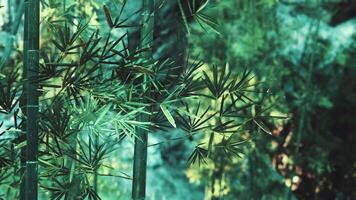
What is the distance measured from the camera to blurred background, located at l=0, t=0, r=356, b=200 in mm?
5285

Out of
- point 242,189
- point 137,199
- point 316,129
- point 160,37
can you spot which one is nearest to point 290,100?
point 316,129

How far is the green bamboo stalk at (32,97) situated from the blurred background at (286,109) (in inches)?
129

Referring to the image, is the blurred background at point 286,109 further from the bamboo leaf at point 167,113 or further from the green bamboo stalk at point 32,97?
the green bamboo stalk at point 32,97

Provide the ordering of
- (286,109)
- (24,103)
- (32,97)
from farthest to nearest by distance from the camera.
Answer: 1. (286,109)
2. (24,103)
3. (32,97)

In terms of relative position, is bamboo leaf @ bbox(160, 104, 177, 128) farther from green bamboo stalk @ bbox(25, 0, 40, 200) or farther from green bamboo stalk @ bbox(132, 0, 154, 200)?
green bamboo stalk @ bbox(25, 0, 40, 200)

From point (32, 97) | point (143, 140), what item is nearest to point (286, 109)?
point (143, 140)

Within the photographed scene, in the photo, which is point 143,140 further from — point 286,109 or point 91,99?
point 286,109

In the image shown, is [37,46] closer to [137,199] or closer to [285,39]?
[137,199]

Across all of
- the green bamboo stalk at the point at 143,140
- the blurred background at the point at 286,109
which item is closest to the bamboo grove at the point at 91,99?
the green bamboo stalk at the point at 143,140

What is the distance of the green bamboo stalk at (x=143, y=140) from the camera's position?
2.01 meters

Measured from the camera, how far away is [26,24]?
1930 millimetres

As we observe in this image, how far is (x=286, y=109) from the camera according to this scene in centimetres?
529

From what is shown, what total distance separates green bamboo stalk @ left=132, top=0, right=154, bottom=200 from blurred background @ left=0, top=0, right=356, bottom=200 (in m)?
3.03

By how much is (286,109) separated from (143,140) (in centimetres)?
343
